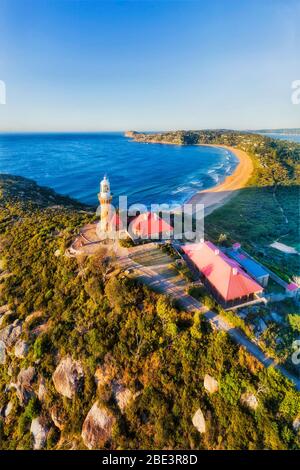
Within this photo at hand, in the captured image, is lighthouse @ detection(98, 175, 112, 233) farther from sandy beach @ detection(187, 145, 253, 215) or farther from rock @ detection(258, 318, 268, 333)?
sandy beach @ detection(187, 145, 253, 215)

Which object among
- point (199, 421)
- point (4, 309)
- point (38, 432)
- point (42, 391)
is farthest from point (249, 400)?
point (4, 309)

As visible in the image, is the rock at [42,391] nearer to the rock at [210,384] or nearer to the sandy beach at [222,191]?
the rock at [210,384]

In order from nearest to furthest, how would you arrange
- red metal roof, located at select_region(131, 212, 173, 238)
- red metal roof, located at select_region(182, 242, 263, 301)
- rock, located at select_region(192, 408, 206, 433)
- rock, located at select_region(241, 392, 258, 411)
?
rock, located at select_region(192, 408, 206, 433) < rock, located at select_region(241, 392, 258, 411) < red metal roof, located at select_region(182, 242, 263, 301) < red metal roof, located at select_region(131, 212, 173, 238)

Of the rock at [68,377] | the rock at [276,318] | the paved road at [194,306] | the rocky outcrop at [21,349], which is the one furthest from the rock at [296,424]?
the rocky outcrop at [21,349]

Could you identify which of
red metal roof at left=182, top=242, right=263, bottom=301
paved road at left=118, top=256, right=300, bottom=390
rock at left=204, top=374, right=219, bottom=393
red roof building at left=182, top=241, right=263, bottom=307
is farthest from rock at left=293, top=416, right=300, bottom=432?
red metal roof at left=182, top=242, right=263, bottom=301

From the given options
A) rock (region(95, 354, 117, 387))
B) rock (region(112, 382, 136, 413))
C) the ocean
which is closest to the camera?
rock (region(112, 382, 136, 413))

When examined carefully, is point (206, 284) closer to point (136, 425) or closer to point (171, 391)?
point (171, 391)

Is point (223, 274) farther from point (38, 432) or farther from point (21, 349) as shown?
point (21, 349)
